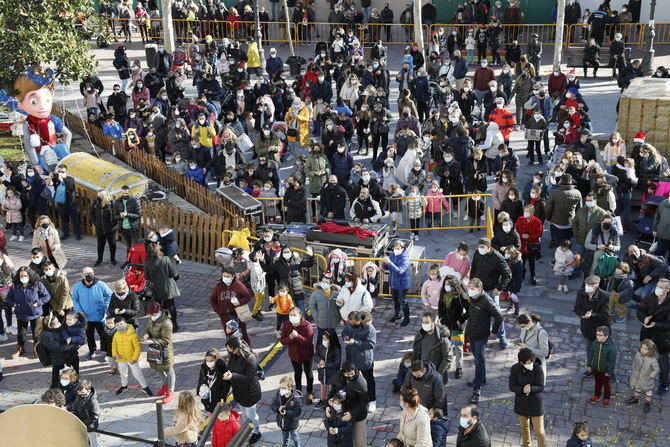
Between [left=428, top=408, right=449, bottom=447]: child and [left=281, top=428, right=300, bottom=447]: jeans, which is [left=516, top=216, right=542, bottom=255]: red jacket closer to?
[left=428, top=408, right=449, bottom=447]: child

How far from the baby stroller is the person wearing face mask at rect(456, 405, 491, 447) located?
7056 mm

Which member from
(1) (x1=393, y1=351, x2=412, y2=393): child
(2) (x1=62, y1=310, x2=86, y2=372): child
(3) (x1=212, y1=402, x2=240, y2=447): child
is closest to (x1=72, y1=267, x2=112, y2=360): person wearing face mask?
(2) (x1=62, y1=310, x2=86, y2=372): child

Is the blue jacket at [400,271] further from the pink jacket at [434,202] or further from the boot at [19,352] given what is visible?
the boot at [19,352]

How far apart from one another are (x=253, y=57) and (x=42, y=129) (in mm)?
8962

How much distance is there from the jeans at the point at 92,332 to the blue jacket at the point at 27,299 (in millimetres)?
825

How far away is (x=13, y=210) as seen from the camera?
1808cm

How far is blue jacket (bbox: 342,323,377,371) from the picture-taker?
37.7 ft

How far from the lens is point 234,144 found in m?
19.7

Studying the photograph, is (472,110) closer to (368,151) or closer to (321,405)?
(368,151)

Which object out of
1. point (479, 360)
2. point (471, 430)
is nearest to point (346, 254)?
point (479, 360)

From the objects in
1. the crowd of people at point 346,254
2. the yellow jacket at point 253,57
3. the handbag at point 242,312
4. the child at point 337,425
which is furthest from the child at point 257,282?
the yellow jacket at point 253,57

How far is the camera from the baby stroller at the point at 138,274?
A: 1500 cm

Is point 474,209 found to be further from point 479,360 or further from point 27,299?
point 27,299

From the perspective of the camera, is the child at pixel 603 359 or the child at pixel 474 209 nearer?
the child at pixel 603 359
